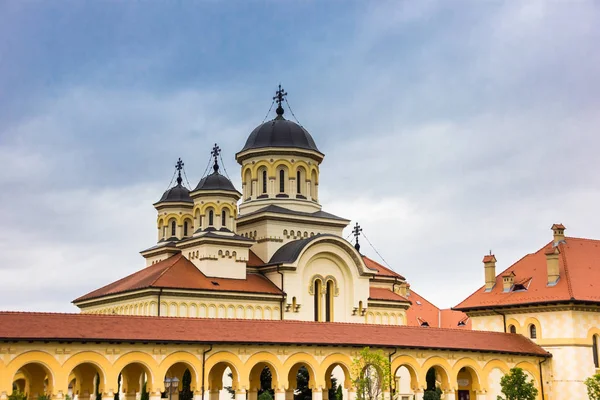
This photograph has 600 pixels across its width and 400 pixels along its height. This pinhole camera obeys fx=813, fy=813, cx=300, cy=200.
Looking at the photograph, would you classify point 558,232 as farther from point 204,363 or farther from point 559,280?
point 204,363

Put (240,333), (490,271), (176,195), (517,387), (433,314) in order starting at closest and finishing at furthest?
(240,333), (517,387), (490,271), (176,195), (433,314)

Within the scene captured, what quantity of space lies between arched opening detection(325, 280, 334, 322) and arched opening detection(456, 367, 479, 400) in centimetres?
1031

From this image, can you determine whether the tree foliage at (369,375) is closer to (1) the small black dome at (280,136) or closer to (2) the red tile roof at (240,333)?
(2) the red tile roof at (240,333)

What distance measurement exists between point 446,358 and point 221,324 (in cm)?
1147

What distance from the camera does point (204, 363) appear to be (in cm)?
3325

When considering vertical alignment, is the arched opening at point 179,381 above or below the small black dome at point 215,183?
below

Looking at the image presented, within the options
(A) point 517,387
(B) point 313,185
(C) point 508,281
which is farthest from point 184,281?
(A) point 517,387

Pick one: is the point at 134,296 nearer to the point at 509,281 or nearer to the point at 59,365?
the point at 59,365

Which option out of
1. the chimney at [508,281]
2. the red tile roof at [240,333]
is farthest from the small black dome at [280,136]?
the red tile roof at [240,333]

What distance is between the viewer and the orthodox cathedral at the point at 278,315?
31906mm

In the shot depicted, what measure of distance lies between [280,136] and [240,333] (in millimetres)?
22483

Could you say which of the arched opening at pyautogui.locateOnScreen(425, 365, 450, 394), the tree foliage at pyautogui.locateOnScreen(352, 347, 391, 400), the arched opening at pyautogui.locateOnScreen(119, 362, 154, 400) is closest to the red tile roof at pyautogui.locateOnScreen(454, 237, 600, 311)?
the arched opening at pyautogui.locateOnScreen(425, 365, 450, 394)

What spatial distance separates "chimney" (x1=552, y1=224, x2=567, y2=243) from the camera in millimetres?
45219

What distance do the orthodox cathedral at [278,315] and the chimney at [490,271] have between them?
64 mm
